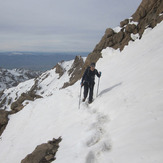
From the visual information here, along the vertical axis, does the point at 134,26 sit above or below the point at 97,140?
above

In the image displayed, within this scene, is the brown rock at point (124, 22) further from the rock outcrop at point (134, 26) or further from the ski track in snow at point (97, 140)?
the ski track in snow at point (97, 140)

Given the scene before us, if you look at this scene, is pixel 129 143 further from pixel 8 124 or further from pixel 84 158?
pixel 8 124

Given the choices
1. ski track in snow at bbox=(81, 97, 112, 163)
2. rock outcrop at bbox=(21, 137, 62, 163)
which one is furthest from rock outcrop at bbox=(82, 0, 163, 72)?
rock outcrop at bbox=(21, 137, 62, 163)

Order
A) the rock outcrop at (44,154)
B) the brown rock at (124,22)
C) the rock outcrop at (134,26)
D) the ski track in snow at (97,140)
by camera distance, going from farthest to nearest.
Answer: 1. the brown rock at (124,22)
2. the rock outcrop at (134,26)
3. the rock outcrop at (44,154)
4. the ski track in snow at (97,140)

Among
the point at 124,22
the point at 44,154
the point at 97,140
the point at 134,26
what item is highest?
the point at 124,22

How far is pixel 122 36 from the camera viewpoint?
2705 cm

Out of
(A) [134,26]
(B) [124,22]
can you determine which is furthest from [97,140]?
(B) [124,22]

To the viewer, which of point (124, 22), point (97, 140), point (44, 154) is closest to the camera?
point (97, 140)

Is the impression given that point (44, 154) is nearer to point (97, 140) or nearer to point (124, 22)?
point (97, 140)

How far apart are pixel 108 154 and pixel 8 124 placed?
16235 millimetres

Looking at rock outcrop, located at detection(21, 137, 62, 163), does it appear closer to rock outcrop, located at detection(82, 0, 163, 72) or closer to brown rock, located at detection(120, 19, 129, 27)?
rock outcrop, located at detection(82, 0, 163, 72)

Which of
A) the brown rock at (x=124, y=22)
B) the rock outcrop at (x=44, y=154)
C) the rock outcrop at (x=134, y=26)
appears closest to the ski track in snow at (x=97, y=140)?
the rock outcrop at (x=44, y=154)

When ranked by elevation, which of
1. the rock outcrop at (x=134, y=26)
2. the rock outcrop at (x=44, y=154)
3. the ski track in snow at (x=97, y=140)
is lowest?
the rock outcrop at (x=44, y=154)

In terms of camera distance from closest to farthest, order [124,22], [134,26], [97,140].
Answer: [97,140], [134,26], [124,22]
